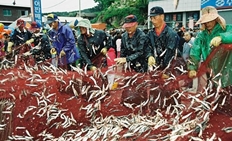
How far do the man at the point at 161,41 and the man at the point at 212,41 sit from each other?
1.22 ft

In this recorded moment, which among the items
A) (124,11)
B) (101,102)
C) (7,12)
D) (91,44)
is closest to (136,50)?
(91,44)

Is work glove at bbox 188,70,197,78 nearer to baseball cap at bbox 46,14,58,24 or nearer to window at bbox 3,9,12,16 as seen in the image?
baseball cap at bbox 46,14,58,24

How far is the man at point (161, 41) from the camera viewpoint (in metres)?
4.80

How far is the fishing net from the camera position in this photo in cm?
323

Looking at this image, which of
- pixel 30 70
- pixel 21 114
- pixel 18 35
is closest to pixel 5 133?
pixel 21 114

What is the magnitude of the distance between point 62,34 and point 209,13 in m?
3.39

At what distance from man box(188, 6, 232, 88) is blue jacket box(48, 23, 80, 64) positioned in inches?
106

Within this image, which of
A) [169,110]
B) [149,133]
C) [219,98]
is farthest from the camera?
[169,110]

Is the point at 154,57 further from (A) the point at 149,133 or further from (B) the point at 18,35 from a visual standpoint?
(B) the point at 18,35

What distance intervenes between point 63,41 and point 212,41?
12.7 feet

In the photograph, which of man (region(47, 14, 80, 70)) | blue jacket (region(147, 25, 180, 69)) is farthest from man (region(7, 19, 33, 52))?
blue jacket (region(147, 25, 180, 69))

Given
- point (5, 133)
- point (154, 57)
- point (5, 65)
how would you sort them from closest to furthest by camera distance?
point (5, 133), point (154, 57), point (5, 65)

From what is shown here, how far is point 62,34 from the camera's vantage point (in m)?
6.75

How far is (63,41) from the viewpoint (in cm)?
682
